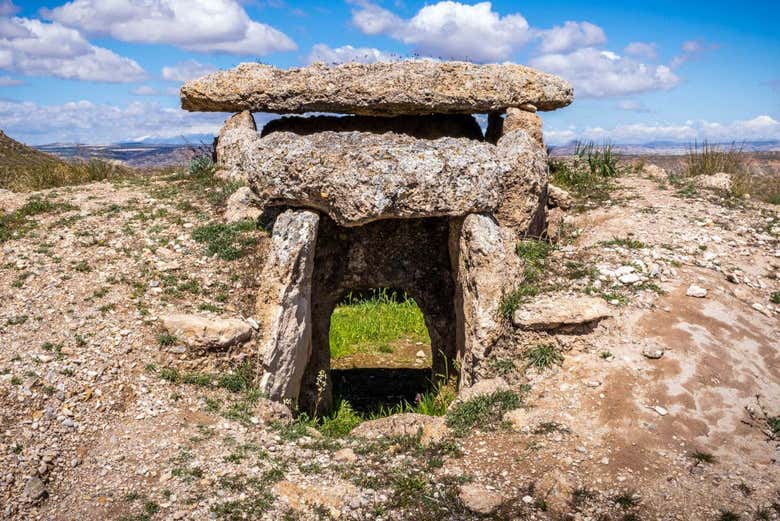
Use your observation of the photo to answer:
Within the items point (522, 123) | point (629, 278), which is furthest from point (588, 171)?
point (629, 278)

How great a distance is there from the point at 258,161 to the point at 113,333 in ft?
8.47

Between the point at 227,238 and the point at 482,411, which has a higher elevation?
the point at 227,238

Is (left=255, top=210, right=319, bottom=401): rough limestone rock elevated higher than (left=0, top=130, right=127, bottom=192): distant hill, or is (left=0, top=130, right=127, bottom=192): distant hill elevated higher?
(left=0, top=130, right=127, bottom=192): distant hill

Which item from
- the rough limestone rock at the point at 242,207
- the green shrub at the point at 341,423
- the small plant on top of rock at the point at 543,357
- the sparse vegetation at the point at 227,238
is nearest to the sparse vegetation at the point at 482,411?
the small plant on top of rock at the point at 543,357

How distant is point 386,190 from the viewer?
7.22 metres

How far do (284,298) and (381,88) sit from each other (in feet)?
11.1

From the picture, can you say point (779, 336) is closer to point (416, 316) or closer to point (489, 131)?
point (489, 131)

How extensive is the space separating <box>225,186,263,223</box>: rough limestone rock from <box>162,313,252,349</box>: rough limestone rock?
2.02 m

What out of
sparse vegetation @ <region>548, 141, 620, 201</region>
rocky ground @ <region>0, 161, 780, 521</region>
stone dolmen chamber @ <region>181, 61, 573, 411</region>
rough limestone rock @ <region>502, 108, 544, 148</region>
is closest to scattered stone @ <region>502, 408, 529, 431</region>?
rocky ground @ <region>0, 161, 780, 521</region>

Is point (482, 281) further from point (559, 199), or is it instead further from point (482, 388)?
point (559, 199)

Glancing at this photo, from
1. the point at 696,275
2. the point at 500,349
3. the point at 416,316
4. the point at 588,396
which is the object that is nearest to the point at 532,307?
the point at 500,349

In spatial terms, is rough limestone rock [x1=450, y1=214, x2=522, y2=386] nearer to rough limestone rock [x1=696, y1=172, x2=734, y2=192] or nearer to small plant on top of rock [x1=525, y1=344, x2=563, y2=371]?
small plant on top of rock [x1=525, y1=344, x2=563, y2=371]

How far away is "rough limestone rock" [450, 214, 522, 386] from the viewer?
23.7 feet

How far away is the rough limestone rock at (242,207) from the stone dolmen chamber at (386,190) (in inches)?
11.8
